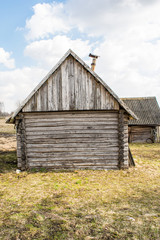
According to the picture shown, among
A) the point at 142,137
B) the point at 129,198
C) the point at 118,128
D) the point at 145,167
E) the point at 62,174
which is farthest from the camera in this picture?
the point at 142,137

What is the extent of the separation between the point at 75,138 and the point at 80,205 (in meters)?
3.88

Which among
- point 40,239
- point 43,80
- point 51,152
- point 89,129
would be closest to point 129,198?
point 40,239

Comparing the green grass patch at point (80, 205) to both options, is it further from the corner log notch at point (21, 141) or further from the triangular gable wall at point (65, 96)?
the triangular gable wall at point (65, 96)

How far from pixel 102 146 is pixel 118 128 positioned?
1177 mm

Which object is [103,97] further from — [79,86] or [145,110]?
[145,110]

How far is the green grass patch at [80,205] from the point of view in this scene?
389cm

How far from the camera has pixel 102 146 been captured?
8734 millimetres

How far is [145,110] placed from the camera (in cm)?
2258

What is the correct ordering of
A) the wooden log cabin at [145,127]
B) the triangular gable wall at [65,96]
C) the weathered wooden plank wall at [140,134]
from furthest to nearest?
the weathered wooden plank wall at [140,134], the wooden log cabin at [145,127], the triangular gable wall at [65,96]

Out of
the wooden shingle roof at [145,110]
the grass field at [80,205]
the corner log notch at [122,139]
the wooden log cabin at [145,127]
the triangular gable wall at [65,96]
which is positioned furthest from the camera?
the wooden shingle roof at [145,110]

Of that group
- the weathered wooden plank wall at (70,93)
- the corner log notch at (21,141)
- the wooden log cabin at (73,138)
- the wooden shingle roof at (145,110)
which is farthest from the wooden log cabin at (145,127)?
the corner log notch at (21,141)

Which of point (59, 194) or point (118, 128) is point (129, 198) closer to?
point (59, 194)

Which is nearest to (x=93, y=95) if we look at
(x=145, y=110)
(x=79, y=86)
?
(x=79, y=86)

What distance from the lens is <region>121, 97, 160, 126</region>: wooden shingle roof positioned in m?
20.8
